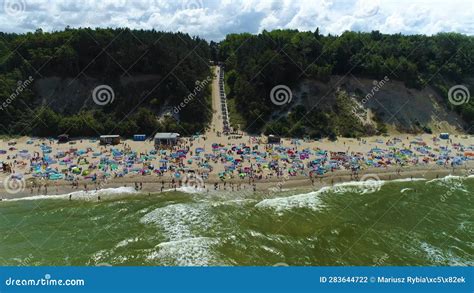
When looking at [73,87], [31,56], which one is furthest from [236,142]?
[31,56]

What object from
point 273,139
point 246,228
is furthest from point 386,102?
point 246,228

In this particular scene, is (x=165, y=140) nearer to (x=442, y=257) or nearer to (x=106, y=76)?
(x=106, y=76)

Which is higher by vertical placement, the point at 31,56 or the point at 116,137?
the point at 31,56

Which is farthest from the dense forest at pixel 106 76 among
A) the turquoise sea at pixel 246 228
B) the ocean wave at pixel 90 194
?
the turquoise sea at pixel 246 228

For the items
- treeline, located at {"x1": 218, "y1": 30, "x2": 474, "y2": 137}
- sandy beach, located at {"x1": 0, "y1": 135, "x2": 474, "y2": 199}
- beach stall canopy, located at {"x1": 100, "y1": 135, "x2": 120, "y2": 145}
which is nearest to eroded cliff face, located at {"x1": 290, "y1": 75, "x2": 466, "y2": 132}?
treeline, located at {"x1": 218, "y1": 30, "x2": 474, "y2": 137}

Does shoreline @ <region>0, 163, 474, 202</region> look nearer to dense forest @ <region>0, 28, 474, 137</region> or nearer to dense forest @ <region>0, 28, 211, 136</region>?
dense forest @ <region>0, 28, 474, 137</region>

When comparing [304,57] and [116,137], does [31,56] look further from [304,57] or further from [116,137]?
[304,57]

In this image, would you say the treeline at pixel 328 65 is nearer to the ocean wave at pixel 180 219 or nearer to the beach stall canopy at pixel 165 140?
the beach stall canopy at pixel 165 140
